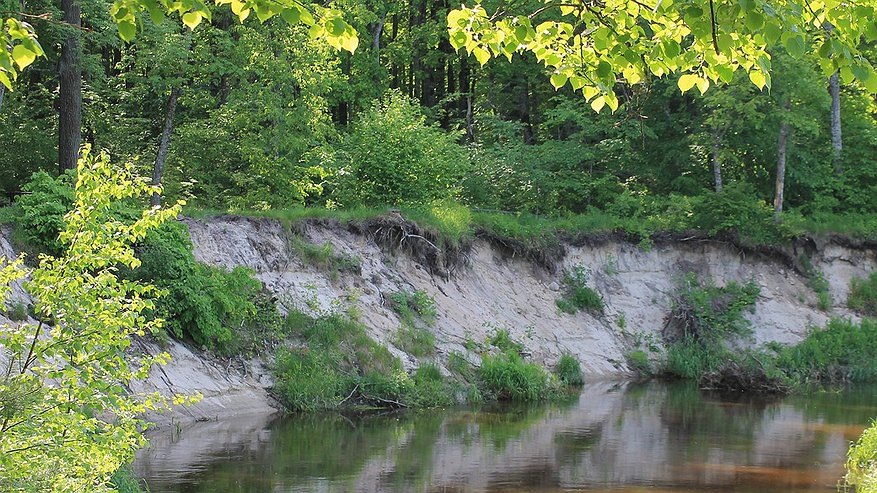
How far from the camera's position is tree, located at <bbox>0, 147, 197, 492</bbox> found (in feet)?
23.2

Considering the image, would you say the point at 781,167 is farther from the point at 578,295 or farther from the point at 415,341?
the point at 415,341

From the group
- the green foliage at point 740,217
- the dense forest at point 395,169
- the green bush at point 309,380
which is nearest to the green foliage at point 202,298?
the dense forest at point 395,169

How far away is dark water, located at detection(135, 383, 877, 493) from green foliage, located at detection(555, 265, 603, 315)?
614cm

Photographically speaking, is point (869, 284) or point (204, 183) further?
point (869, 284)

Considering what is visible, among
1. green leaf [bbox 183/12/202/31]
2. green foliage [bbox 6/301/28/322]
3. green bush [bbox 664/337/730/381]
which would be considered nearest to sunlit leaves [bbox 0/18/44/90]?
green leaf [bbox 183/12/202/31]

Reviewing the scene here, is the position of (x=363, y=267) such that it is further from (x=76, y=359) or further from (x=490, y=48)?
(x=490, y=48)

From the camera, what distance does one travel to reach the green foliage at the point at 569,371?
25.1 meters

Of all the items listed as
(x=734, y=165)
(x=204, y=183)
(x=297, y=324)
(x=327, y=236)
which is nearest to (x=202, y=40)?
(x=204, y=183)

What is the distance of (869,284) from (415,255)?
1466cm

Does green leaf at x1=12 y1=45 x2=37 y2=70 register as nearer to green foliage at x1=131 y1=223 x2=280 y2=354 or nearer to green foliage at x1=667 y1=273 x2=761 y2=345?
green foliage at x1=131 y1=223 x2=280 y2=354

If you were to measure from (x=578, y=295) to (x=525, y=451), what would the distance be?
41.7 feet

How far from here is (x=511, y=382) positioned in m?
22.9

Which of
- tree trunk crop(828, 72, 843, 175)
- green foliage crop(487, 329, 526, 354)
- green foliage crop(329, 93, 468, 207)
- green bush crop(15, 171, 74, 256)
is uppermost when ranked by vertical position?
tree trunk crop(828, 72, 843, 175)

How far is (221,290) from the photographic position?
20.3 m
